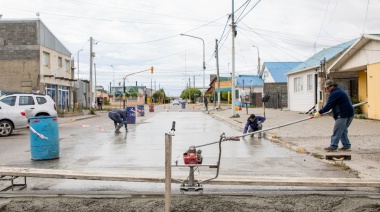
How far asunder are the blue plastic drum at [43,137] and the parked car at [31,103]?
9.65 m

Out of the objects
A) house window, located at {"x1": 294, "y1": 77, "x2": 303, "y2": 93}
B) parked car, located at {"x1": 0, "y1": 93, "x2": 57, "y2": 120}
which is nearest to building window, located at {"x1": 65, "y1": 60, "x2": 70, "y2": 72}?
house window, located at {"x1": 294, "y1": 77, "x2": 303, "y2": 93}

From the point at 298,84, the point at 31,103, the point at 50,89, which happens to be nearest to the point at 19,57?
the point at 50,89

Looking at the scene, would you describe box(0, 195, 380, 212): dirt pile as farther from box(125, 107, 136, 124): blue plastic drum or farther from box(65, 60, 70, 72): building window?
box(65, 60, 70, 72): building window

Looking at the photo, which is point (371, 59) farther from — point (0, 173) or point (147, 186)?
point (0, 173)

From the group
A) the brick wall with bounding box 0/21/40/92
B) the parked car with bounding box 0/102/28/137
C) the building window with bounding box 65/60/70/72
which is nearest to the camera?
the parked car with bounding box 0/102/28/137

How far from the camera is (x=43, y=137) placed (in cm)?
954

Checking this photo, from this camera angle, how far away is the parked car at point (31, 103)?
1859 cm

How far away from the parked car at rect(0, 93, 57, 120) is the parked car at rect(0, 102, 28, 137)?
5.78 ft

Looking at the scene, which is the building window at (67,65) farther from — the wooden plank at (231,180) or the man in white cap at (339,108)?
the wooden plank at (231,180)

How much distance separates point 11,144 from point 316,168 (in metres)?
9.86

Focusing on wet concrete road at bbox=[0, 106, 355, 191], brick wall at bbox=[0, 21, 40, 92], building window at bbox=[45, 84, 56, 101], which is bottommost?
wet concrete road at bbox=[0, 106, 355, 191]

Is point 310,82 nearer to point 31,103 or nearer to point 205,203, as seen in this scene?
point 31,103

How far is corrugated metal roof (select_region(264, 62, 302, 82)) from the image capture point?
190 feet

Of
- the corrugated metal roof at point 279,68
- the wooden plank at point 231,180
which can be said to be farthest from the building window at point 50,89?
the corrugated metal roof at point 279,68
